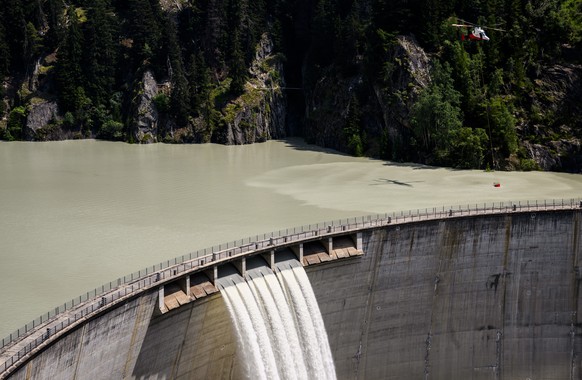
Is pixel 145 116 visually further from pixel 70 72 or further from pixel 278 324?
pixel 278 324

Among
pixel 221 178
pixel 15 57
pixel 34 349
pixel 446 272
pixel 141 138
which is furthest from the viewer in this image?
pixel 15 57

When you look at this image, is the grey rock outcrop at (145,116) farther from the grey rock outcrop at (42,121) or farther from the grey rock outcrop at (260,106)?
the grey rock outcrop at (42,121)

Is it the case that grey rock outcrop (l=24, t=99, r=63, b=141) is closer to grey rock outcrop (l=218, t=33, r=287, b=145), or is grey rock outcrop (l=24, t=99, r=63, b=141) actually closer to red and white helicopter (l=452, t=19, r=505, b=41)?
grey rock outcrop (l=218, t=33, r=287, b=145)

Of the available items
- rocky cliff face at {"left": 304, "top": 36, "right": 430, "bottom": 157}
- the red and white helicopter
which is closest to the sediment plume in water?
the red and white helicopter

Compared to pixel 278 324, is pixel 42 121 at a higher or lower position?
higher

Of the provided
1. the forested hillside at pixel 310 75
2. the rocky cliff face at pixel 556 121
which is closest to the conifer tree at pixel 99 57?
the forested hillside at pixel 310 75

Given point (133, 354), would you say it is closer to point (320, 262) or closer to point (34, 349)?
point (34, 349)

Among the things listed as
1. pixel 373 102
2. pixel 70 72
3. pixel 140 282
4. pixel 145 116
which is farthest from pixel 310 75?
pixel 140 282

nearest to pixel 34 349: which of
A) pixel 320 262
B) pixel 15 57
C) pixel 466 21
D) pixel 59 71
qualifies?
pixel 320 262
